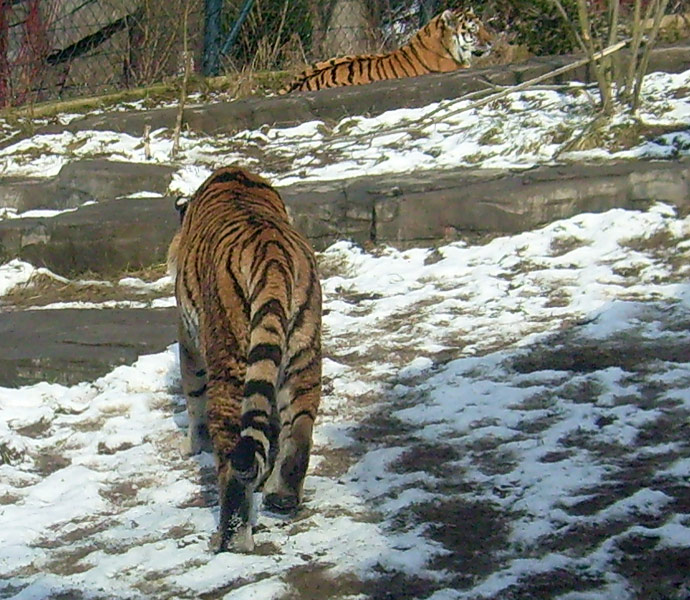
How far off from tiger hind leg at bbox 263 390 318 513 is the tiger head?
824 centimetres

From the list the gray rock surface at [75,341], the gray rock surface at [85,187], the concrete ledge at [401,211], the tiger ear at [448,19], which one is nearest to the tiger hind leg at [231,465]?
the gray rock surface at [75,341]

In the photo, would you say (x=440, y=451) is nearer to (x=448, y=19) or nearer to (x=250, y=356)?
(x=250, y=356)

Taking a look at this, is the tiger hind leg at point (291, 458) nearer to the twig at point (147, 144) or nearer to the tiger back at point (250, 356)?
the tiger back at point (250, 356)

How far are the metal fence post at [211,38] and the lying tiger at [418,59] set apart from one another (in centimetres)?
100

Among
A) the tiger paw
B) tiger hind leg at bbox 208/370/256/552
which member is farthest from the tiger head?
the tiger paw

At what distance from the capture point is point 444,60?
38.7 ft

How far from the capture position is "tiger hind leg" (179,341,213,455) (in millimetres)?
4785

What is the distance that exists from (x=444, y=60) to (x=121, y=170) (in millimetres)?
4398

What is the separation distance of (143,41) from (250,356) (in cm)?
932

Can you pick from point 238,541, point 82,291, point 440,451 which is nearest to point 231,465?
point 238,541

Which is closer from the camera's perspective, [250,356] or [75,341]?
[250,356]

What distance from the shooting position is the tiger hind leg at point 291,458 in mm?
4066

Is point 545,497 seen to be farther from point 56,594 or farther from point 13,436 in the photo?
point 13,436

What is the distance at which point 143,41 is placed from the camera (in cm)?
1250
